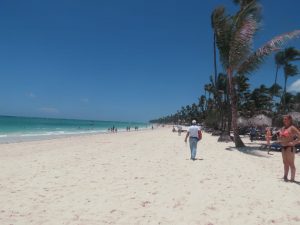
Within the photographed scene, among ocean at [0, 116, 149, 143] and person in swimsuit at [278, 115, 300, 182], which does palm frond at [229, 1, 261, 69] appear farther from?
ocean at [0, 116, 149, 143]

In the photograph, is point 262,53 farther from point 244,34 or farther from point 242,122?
point 242,122

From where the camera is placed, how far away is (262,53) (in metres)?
14.6

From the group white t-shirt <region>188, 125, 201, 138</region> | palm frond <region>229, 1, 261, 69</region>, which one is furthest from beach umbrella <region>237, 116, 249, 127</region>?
white t-shirt <region>188, 125, 201, 138</region>

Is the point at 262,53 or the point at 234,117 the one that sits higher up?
the point at 262,53

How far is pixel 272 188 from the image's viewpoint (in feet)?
20.6

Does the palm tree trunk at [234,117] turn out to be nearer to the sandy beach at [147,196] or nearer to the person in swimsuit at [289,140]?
the sandy beach at [147,196]

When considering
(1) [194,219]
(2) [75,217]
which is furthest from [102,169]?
(1) [194,219]

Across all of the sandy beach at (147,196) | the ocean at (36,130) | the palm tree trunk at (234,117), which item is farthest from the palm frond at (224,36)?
the ocean at (36,130)

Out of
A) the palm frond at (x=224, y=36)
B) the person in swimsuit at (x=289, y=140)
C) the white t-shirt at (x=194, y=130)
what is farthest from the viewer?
the palm frond at (x=224, y=36)

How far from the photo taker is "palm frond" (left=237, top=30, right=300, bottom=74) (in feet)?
44.9

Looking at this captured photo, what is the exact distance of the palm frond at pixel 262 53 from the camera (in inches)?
539

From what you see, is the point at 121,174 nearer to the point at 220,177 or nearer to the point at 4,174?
the point at 220,177

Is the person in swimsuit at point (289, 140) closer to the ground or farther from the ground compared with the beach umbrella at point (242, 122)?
closer to the ground

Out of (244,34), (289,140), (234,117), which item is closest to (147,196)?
(289,140)
